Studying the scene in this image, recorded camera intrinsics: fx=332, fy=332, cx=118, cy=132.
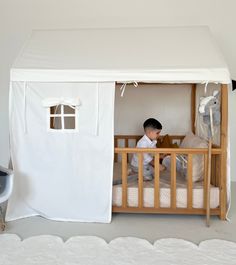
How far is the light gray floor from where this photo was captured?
2684 mm

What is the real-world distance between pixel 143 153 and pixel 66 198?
0.81m

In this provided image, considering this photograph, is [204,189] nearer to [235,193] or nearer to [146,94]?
[235,193]

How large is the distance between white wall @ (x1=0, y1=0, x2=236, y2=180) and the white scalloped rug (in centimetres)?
234

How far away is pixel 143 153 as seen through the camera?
3.03 metres

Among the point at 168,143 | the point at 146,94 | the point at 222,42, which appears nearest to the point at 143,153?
the point at 168,143

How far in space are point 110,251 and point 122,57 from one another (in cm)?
173

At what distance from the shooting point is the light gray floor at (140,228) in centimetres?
268

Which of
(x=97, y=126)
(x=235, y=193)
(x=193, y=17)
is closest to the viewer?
(x=97, y=126)

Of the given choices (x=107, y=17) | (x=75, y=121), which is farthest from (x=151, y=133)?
(x=107, y=17)

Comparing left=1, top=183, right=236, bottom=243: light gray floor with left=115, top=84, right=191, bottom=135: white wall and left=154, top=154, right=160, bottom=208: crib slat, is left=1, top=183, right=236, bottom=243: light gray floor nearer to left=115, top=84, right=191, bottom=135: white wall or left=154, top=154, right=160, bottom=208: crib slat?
left=154, top=154, right=160, bottom=208: crib slat

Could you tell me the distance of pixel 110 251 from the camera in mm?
2371

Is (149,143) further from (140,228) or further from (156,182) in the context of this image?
(140,228)

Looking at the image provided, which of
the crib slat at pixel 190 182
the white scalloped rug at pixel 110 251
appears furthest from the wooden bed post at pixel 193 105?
the white scalloped rug at pixel 110 251

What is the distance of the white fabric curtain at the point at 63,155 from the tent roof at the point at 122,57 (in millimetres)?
121
